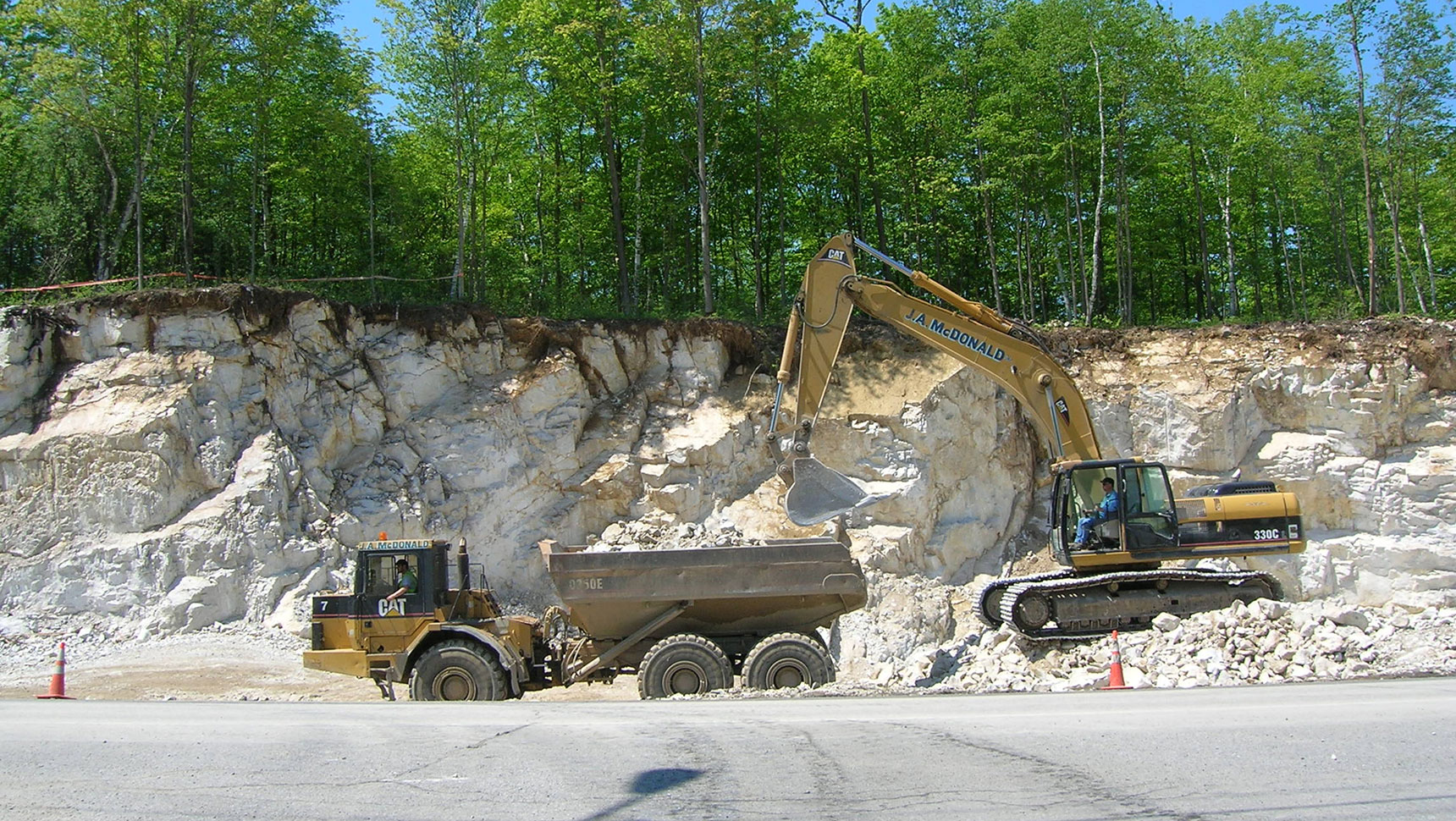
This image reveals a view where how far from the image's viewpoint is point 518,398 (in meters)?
20.9

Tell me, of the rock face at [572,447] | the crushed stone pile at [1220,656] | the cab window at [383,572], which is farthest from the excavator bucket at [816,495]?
the rock face at [572,447]

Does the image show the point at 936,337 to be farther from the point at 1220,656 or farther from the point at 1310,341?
the point at 1310,341

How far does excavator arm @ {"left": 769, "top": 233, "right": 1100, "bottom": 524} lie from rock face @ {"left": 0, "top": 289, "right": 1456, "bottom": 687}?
4529 mm

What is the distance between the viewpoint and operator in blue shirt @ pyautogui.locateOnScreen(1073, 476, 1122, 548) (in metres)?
14.4

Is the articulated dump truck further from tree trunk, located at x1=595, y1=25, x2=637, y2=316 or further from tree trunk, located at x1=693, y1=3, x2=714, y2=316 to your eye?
tree trunk, located at x1=595, y1=25, x2=637, y2=316

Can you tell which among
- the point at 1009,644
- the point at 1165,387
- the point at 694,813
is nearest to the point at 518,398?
the point at 1009,644

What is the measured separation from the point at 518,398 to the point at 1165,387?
44.7 ft

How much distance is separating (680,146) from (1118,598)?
58.0 ft

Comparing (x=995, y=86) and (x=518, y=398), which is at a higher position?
(x=995, y=86)

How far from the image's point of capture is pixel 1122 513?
Result: 47.2 feet

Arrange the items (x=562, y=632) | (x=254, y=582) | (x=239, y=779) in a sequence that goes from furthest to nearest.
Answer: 1. (x=254, y=582)
2. (x=562, y=632)
3. (x=239, y=779)

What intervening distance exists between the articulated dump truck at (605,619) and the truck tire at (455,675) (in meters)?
0.01

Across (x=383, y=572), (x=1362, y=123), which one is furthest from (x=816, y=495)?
(x=1362, y=123)

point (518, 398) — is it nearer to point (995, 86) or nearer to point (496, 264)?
point (496, 264)
